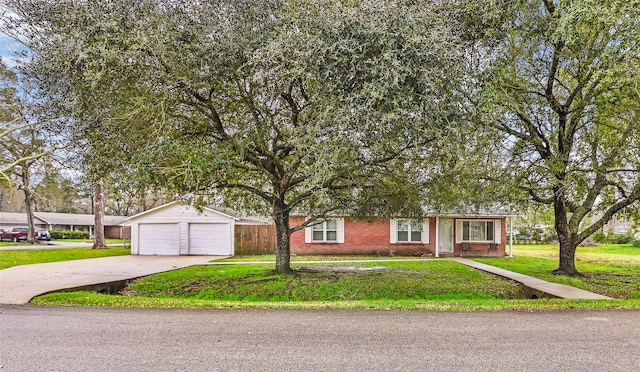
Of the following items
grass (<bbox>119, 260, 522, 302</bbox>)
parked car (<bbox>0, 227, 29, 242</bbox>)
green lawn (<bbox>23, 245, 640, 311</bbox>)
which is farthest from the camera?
parked car (<bbox>0, 227, 29, 242</bbox>)

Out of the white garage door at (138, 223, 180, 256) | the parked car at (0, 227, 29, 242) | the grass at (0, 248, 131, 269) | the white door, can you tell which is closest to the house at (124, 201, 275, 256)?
the white garage door at (138, 223, 180, 256)

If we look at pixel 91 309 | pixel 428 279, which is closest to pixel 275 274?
pixel 428 279

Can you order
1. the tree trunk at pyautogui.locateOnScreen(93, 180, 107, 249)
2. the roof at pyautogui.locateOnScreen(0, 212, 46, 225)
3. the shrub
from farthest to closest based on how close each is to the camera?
the roof at pyautogui.locateOnScreen(0, 212, 46, 225), the shrub, the tree trunk at pyautogui.locateOnScreen(93, 180, 107, 249)

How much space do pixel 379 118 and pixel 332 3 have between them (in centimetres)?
243

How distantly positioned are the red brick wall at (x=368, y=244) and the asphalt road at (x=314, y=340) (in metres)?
15.0

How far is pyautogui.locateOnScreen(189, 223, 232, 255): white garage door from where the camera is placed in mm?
23562

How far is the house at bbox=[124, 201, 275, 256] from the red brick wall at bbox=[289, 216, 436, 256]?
378 cm

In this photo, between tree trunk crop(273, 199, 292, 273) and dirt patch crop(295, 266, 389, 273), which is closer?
tree trunk crop(273, 199, 292, 273)

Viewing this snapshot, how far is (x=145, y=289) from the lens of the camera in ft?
39.4

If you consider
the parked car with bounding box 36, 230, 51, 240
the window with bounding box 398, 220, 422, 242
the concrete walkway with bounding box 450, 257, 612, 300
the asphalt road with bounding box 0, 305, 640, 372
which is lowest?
the parked car with bounding box 36, 230, 51, 240

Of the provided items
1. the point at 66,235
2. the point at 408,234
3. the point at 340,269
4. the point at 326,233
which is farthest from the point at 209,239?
the point at 66,235

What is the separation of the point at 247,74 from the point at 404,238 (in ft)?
50.4

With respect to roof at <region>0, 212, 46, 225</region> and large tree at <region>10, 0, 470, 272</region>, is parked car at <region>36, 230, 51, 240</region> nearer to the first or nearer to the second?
roof at <region>0, 212, 46, 225</region>

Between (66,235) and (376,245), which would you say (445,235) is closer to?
(376,245)
